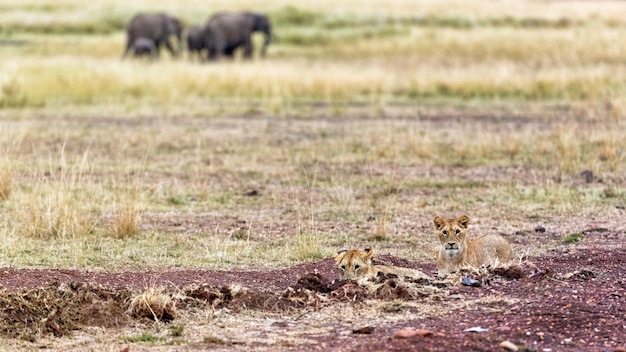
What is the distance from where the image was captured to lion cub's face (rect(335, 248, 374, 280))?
8.52 m

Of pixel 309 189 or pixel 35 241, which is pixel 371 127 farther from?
pixel 35 241

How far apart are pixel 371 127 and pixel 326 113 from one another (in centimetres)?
310

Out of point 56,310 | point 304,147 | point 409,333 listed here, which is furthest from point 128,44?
point 409,333

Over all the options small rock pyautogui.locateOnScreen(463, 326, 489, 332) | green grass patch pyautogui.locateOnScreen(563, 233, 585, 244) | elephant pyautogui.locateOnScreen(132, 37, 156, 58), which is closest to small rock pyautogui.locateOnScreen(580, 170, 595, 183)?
green grass patch pyautogui.locateOnScreen(563, 233, 585, 244)

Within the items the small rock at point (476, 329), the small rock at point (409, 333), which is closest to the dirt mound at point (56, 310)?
the small rock at point (409, 333)

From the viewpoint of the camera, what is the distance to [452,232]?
8.79 meters

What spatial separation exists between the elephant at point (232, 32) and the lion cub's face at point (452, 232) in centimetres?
3350

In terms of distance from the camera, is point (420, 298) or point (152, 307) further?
point (420, 298)

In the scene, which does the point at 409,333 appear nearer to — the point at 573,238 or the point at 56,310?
the point at 56,310

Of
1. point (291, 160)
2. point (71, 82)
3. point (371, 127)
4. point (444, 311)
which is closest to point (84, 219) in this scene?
point (444, 311)

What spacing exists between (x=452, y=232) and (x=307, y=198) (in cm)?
509

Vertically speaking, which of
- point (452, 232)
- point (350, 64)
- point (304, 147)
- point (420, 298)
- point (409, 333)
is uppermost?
Answer: point (452, 232)

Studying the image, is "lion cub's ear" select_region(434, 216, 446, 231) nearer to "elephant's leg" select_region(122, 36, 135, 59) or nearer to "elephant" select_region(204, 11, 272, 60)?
"elephant's leg" select_region(122, 36, 135, 59)

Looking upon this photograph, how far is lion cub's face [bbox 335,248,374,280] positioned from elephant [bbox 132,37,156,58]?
32475 mm
